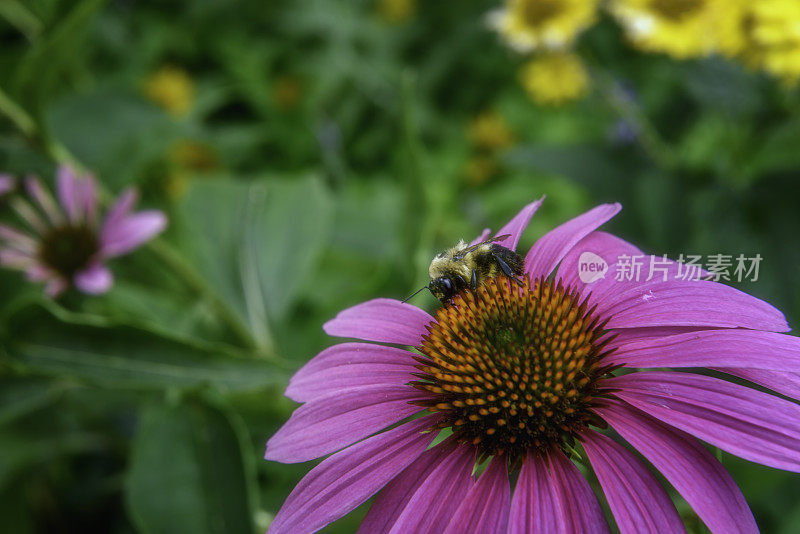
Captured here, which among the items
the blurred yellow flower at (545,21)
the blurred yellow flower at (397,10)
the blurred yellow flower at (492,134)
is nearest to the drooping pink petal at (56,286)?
the blurred yellow flower at (545,21)

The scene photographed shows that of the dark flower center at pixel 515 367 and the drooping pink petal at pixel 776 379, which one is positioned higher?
the dark flower center at pixel 515 367

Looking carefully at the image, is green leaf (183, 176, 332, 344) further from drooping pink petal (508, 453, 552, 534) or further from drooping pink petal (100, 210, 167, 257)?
drooping pink petal (508, 453, 552, 534)

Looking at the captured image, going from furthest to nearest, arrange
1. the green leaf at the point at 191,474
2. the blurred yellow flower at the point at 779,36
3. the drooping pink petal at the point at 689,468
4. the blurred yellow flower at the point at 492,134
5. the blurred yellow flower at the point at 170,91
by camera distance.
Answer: the blurred yellow flower at the point at 170,91, the blurred yellow flower at the point at 492,134, the blurred yellow flower at the point at 779,36, the green leaf at the point at 191,474, the drooping pink petal at the point at 689,468

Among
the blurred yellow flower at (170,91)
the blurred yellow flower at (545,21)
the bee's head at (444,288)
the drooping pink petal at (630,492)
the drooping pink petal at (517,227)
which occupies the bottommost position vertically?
the drooping pink petal at (630,492)

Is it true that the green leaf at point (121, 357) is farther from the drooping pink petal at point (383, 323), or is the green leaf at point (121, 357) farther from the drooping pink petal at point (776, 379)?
the drooping pink petal at point (776, 379)

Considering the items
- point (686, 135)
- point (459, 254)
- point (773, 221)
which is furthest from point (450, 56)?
point (459, 254)

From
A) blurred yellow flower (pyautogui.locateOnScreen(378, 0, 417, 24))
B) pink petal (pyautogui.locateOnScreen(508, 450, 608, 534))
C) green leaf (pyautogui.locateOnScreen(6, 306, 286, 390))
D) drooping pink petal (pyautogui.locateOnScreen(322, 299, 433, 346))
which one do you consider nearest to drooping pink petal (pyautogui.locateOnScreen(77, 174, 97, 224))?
green leaf (pyautogui.locateOnScreen(6, 306, 286, 390))

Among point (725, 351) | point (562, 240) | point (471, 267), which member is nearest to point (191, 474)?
point (471, 267)
